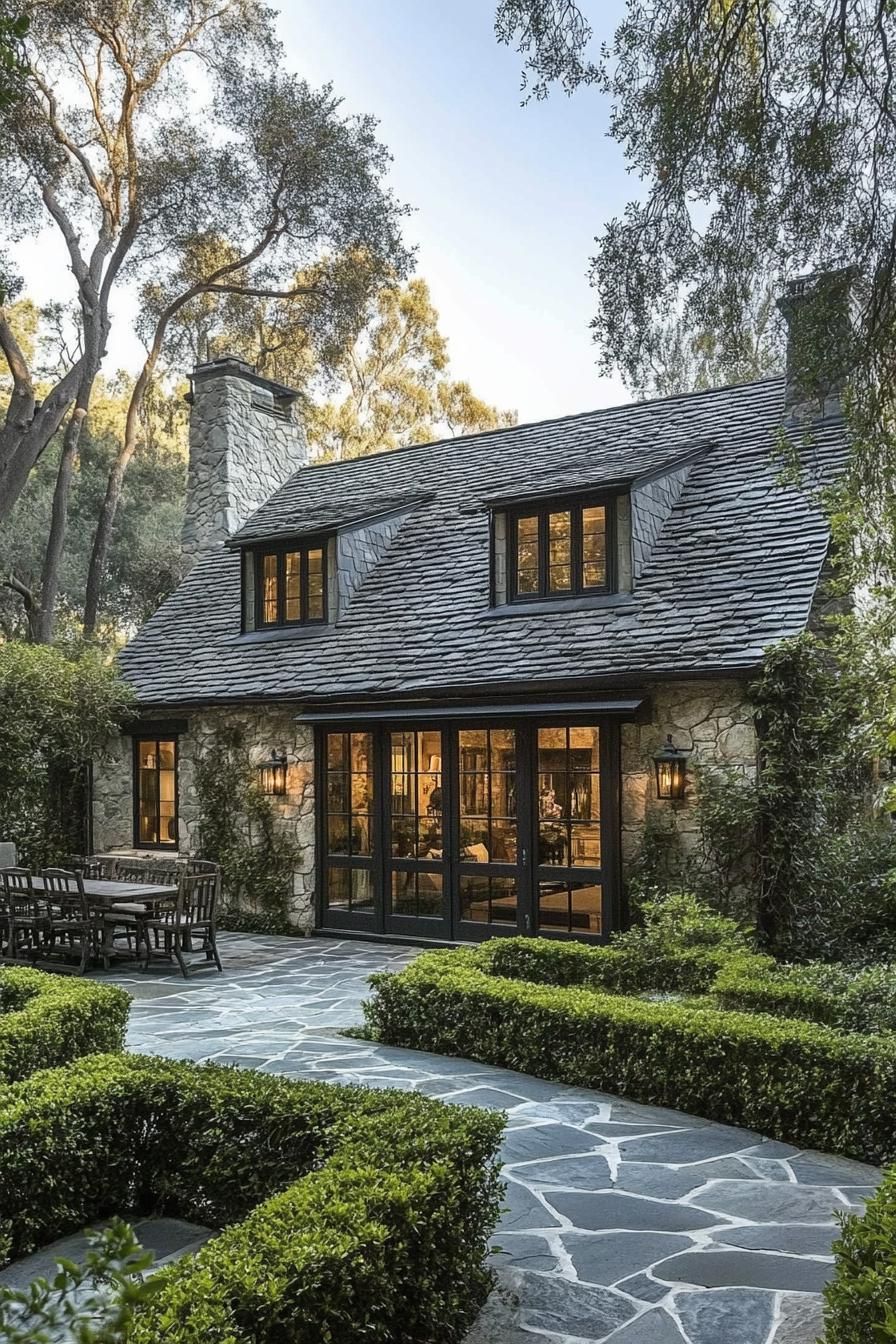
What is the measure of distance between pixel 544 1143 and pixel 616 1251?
4.43 feet

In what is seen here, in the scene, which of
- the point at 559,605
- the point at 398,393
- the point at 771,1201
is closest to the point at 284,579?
the point at 559,605

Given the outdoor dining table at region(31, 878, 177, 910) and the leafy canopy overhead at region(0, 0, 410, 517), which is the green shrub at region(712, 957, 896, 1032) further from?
the leafy canopy overhead at region(0, 0, 410, 517)

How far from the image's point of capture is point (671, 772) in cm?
1066

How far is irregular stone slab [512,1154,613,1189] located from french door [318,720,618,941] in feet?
17.7

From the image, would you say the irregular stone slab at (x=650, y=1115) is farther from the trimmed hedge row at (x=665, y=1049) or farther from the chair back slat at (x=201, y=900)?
the chair back slat at (x=201, y=900)

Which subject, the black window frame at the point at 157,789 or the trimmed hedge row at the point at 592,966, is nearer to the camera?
the trimmed hedge row at the point at 592,966

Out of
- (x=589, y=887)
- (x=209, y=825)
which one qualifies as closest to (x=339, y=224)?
(x=209, y=825)

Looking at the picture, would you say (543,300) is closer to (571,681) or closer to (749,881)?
(571,681)

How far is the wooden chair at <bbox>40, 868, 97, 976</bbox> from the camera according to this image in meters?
10.6

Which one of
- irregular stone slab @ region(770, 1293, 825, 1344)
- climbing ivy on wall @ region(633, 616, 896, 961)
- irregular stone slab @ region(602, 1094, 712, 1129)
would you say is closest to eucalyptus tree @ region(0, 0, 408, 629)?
climbing ivy on wall @ region(633, 616, 896, 961)

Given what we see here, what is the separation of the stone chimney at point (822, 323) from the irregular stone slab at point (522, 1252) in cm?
513

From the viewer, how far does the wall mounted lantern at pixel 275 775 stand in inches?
526

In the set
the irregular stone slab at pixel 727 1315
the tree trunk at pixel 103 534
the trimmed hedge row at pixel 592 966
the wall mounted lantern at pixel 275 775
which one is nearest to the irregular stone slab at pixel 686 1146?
the irregular stone slab at pixel 727 1315

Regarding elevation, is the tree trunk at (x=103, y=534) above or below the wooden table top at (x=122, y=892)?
above
